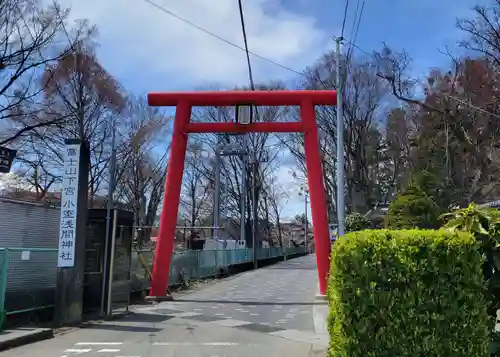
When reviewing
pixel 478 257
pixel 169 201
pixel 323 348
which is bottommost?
pixel 323 348

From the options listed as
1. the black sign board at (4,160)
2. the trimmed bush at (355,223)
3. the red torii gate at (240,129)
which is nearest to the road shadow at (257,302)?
the red torii gate at (240,129)

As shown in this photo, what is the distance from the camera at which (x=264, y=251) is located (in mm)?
48062

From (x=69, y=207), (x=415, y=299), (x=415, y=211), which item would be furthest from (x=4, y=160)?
(x=415, y=211)

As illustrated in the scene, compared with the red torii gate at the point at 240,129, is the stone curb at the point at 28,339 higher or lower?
lower

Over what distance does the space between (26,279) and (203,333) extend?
12.8ft

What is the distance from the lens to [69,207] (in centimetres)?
1152

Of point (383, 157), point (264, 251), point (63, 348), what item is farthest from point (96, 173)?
point (63, 348)

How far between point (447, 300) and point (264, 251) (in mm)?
43944

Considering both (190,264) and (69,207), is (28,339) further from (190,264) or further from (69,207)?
(190,264)

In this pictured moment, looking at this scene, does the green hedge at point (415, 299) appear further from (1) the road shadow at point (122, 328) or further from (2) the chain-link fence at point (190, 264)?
(2) the chain-link fence at point (190, 264)

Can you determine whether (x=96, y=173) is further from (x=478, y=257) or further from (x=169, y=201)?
(x=478, y=257)

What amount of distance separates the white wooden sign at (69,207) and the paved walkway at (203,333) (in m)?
1.63

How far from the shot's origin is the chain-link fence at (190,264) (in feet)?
56.4

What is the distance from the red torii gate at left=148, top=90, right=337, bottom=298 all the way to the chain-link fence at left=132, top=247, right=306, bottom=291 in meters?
0.62
